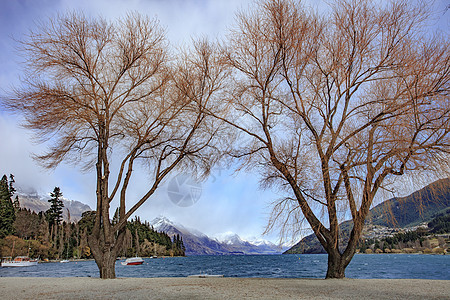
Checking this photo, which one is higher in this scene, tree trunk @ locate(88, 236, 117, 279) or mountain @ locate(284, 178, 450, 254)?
mountain @ locate(284, 178, 450, 254)

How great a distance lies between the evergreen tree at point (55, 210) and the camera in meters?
81.3

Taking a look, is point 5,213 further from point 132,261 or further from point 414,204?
point 414,204

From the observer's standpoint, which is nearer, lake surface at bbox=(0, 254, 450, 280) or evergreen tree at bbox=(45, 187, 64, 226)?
lake surface at bbox=(0, 254, 450, 280)

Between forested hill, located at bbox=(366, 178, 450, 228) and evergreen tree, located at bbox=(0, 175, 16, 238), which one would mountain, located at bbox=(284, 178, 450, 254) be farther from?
evergreen tree, located at bbox=(0, 175, 16, 238)

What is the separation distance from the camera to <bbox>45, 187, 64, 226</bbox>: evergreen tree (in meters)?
81.3

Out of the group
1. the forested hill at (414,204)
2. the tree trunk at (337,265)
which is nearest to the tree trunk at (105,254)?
the tree trunk at (337,265)

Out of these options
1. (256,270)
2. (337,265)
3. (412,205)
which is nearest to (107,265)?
(337,265)

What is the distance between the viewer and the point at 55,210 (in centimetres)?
8344

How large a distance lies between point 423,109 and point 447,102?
0.60 meters

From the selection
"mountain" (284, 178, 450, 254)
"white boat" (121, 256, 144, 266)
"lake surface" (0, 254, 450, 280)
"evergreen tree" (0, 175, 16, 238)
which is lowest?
"lake surface" (0, 254, 450, 280)

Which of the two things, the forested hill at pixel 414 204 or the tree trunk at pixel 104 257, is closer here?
the forested hill at pixel 414 204

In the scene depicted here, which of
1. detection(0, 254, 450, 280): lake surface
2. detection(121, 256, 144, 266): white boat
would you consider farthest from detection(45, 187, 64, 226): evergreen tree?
detection(121, 256, 144, 266): white boat

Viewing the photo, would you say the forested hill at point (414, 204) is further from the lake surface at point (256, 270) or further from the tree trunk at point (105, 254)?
the lake surface at point (256, 270)

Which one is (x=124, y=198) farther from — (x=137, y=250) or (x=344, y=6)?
(x=137, y=250)
